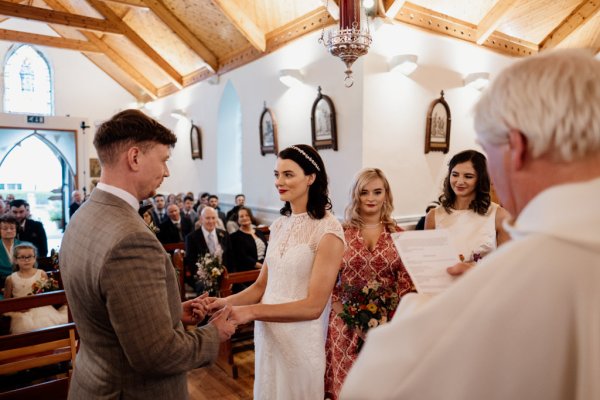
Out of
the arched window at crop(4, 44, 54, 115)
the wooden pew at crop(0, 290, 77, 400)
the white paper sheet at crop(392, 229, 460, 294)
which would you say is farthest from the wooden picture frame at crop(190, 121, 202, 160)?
the white paper sheet at crop(392, 229, 460, 294)

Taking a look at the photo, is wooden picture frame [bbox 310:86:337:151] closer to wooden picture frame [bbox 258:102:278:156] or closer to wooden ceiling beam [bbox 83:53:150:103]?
wooden picture frame [bbox 258:102:278:156]

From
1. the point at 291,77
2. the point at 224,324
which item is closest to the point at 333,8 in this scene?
the point at 291,77

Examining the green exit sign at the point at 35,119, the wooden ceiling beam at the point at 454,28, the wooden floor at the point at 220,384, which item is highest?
the wooden ceiling beam at the point at 454,28

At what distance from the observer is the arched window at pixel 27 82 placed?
11891 mm

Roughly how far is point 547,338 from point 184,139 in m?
11.1

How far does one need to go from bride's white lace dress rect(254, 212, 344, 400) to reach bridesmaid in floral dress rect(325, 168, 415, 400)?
1.57ft

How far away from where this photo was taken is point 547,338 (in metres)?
0.65

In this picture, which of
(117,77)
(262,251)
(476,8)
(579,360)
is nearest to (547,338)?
(579,360)

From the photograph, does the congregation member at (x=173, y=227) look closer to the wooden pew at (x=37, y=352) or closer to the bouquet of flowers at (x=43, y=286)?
the bouquet of flowers at (x=43, y=286)

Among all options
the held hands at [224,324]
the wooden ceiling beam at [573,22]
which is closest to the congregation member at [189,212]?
the held hands at [224,324]

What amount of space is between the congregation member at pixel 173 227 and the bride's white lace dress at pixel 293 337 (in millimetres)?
5425

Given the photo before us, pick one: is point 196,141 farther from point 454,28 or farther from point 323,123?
point 454,28

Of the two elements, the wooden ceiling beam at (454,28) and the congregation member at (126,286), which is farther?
the wooden ceiling beam at (454,28)

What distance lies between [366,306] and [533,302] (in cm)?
158
